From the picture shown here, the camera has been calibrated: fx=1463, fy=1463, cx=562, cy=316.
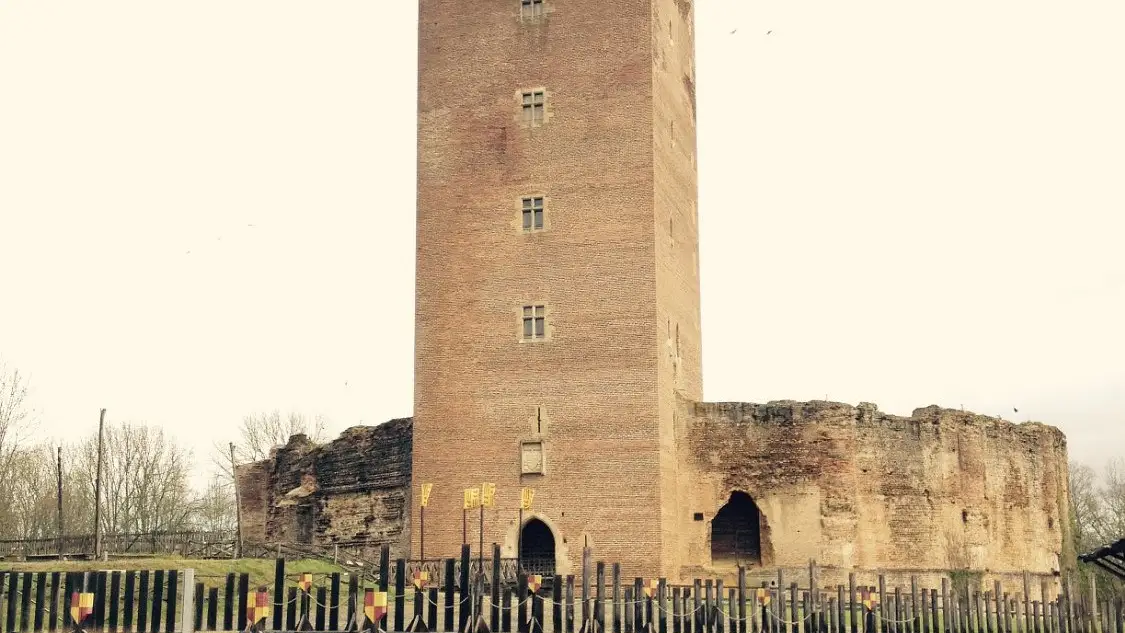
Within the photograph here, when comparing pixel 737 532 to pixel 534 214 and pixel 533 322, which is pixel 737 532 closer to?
pixel 533 322

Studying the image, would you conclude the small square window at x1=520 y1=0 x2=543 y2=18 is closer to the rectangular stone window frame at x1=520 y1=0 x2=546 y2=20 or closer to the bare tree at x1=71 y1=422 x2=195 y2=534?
the rectangular stone window frame at x1=520 y1=0 x2=546 y2=20

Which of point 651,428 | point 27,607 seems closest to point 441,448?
point 651,428

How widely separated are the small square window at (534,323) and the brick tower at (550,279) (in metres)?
0.05

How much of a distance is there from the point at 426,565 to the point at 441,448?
299cm

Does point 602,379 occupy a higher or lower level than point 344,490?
higher

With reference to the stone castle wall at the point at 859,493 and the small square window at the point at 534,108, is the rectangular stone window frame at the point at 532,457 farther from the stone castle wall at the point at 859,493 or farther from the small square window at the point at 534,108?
the small square window at the point at 534,108

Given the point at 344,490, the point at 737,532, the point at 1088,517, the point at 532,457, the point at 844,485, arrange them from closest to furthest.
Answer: the point at 532,457 → the point at 844,485 → the point at 737,532 → the point at 344,490 → the point at 1088,517

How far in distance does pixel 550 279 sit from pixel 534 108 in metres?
4.54

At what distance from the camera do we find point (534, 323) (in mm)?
35906

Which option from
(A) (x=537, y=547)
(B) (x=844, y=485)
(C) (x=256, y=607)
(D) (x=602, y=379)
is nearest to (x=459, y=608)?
(C) (x=256, y=607)

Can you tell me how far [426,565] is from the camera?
3450 cm

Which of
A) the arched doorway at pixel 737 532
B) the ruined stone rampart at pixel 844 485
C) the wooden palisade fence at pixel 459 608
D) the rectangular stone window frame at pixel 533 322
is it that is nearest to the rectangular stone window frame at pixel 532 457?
the rectangular stone window frame at pixel 533 322

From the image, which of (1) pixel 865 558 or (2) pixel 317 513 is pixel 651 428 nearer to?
(1) pixel 865 558

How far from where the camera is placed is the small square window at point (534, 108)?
3703cm
